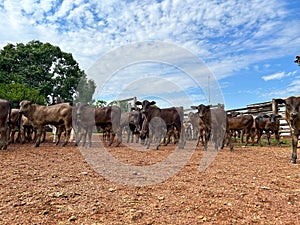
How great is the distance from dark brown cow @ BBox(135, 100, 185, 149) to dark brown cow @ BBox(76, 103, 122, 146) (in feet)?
4.81

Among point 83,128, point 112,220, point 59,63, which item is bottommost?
point 112,220

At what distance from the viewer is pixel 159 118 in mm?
12625

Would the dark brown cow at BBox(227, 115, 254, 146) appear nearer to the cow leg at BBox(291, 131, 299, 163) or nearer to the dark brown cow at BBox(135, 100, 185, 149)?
the dark brown cow at BBox(135, 100, 185, 149)

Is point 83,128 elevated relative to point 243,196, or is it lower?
elevated

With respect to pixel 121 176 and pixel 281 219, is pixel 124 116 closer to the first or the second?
pixel 121 176

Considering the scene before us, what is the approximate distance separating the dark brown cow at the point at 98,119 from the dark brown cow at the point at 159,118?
1.47 metres

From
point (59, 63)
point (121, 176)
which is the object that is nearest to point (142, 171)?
point (121, 176)

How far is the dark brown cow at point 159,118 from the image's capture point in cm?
1185

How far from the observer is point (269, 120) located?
14.6 meters

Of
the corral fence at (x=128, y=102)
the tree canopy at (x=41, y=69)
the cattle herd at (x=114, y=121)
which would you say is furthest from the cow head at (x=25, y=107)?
the tree canopy at (x=41, y=69)

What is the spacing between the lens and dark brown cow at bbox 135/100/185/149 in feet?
38.9

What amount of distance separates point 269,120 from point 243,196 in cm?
1189

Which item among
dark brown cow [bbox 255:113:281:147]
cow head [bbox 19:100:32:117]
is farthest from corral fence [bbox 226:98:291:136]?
cow head [bbox 19:100:32:117]

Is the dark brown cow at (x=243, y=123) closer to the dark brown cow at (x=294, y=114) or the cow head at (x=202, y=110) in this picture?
the cow head at (x=202, y=110)
